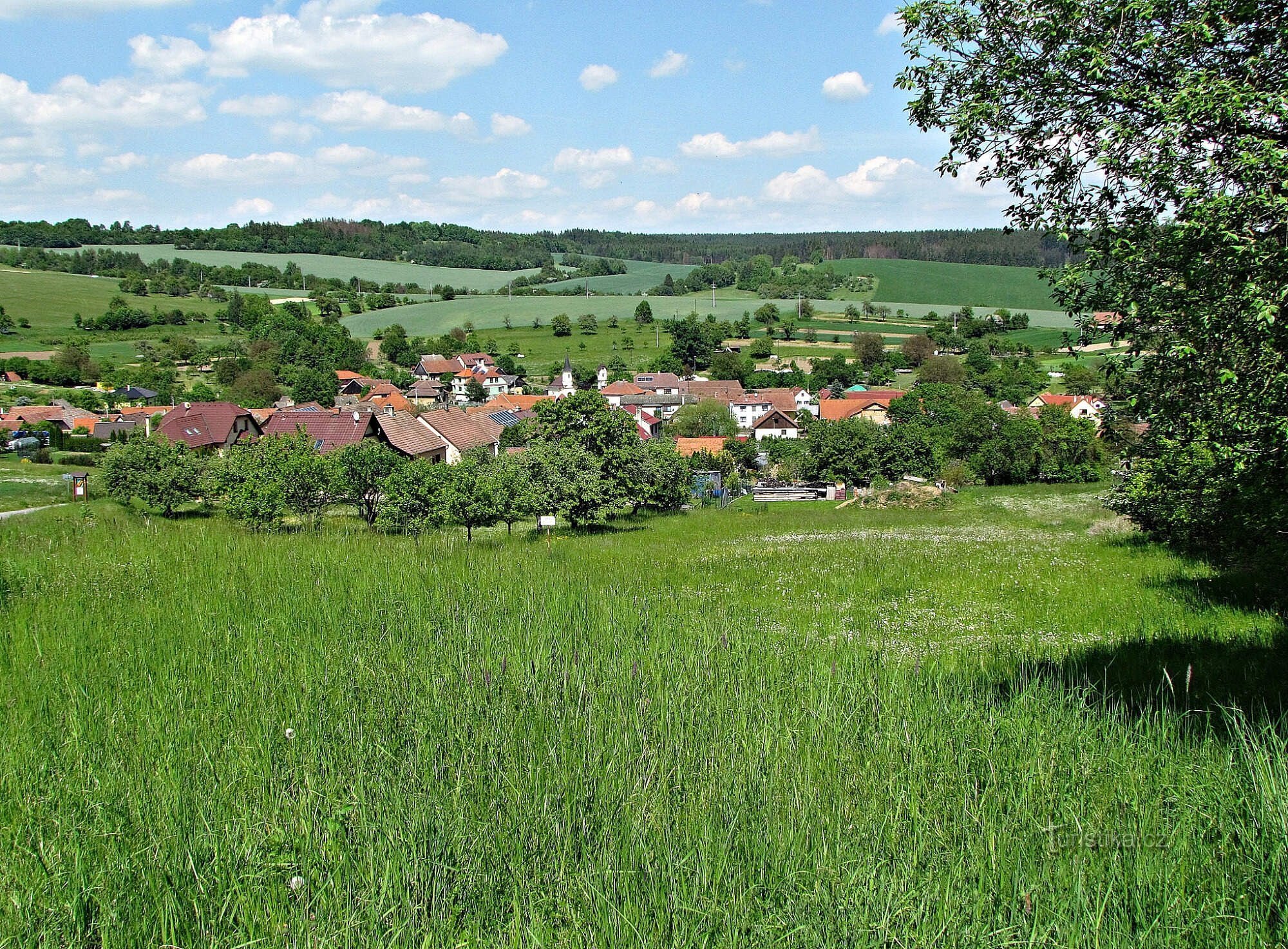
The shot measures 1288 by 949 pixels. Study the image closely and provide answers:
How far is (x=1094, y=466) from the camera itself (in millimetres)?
60688

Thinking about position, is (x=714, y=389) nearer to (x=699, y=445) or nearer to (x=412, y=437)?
(x=699, y=445)

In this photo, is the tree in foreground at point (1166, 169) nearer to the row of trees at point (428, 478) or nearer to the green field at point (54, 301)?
the row of trees at point (428, 478)

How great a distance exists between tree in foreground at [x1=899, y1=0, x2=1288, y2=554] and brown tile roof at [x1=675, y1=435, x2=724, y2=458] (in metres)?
65.7

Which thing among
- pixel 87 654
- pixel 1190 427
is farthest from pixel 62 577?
pixel 1190 427

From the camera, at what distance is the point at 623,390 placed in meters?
115

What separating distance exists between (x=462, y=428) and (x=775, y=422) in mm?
41421

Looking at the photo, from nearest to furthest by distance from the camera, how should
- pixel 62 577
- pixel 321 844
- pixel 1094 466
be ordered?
pixel 321 844 < pixel 62 577 < pixel 1094 466

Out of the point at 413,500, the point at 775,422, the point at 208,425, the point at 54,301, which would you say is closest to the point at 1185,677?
the point at 413,500

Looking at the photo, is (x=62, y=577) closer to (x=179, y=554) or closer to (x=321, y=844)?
(x=179, y=554)

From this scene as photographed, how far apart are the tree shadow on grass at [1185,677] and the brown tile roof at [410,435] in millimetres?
54789

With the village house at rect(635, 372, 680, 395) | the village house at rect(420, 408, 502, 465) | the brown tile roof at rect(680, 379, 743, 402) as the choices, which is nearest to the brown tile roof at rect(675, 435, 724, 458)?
the village house at rect(420, 408, 502, 465)

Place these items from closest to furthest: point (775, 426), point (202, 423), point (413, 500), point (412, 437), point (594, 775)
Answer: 1. point (594, 775)
2. point (413, 500)
3. point (412, 437)
4. point (202, 423)
5. point (775, 426)

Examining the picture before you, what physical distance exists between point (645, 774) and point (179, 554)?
7.95 meters

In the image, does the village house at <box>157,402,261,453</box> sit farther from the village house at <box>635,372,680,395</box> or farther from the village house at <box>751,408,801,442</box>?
the village house at <box>635,372,680,395</box>
